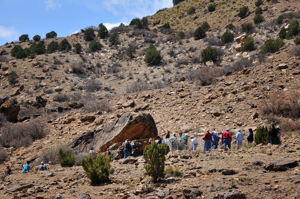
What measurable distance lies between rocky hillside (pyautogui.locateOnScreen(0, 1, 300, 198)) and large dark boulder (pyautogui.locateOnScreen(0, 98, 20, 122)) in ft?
0.26

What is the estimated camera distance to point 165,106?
17.8 metres

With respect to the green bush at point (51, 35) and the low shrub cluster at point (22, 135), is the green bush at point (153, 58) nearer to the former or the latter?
the low shrub cluster at point (22, 135)

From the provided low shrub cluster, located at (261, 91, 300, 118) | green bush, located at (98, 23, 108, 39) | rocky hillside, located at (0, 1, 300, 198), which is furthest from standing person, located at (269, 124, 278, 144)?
green bush, located at (98, 23, 108, 39)

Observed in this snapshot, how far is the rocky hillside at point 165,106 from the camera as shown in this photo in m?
6.71

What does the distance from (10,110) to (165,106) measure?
1295 centimetres

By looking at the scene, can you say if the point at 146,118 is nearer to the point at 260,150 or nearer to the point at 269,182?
the point at 260,150

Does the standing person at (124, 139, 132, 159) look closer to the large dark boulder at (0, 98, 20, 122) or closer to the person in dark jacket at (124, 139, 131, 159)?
the person in dark jacket at (124, 139, 131, 159)

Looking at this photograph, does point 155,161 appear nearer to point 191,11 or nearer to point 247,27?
point 247,27

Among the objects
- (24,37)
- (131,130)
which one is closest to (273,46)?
(131,130)

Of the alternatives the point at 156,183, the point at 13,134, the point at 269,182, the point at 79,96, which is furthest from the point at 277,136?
the point at 79,96

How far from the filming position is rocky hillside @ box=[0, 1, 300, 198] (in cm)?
671

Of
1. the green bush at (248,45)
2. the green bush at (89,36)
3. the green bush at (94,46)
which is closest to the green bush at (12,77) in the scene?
the green bush at (94,46)

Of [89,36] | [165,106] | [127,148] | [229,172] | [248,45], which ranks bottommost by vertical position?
[229,172]

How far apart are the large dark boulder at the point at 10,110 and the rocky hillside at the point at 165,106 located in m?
0.08
